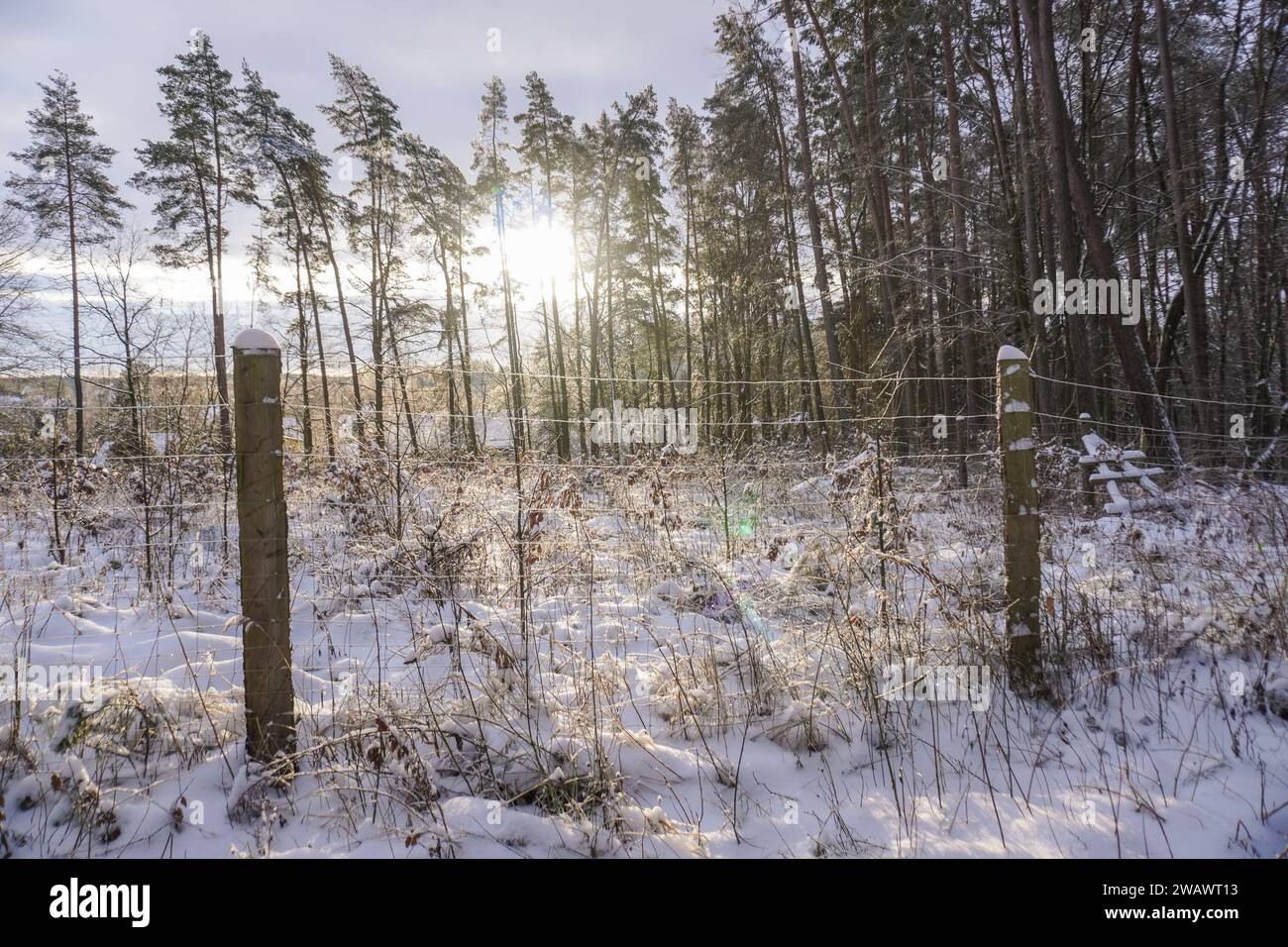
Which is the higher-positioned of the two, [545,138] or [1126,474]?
[545,138]

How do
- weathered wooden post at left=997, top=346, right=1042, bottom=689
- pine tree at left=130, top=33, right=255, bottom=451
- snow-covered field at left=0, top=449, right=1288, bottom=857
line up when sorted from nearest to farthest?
1. snow-covered field at left=0, top=449, right=1288, bottom=857
2. weathered wooden post at left=997, top=346, right=1042, bottom=689
3. pine tree at left=130, top=33, right=255, bottom=451

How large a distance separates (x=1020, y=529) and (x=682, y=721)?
2.06 m

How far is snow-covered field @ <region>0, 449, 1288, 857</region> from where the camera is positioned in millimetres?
2172

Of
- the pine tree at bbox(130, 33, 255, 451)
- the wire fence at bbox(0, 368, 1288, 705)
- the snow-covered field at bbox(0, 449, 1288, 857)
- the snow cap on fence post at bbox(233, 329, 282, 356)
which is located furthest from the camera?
the pine tree at bbox(130, 33, 255, 451)

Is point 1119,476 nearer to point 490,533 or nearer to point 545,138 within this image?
point 490,533

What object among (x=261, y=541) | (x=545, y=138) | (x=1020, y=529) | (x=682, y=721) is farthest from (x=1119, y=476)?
(x=545, y=138)

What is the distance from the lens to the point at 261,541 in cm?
247

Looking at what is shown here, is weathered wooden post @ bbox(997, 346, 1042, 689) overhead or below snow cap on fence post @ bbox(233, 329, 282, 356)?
below

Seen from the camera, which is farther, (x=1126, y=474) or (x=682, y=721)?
(x=1126, y=474)

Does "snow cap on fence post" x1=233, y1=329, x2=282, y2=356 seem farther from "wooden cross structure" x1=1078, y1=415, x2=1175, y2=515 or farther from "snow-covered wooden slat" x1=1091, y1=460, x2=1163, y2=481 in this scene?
"snow-covered wooden slat" x1=1091, y1=460, x2=1163, y2=481

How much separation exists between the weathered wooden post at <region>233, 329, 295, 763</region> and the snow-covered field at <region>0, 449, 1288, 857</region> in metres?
0.21

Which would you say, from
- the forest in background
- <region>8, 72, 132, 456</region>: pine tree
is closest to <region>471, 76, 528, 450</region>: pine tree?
the forest in background

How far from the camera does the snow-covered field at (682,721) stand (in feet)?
7.13
